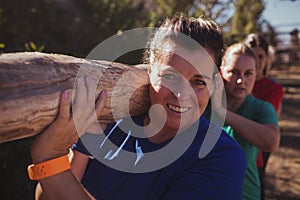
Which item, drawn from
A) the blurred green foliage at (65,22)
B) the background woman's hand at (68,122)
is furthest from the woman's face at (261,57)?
the background woman's hand at (68,122)

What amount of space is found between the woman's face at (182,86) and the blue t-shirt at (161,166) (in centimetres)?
6

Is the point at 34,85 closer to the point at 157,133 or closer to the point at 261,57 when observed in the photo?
the point at 157,133

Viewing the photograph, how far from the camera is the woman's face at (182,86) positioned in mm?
1442

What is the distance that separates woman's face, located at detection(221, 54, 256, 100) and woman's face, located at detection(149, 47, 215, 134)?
104 centimetres

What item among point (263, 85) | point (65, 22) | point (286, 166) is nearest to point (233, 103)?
point (263, 85)

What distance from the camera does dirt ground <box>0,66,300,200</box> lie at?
3.03 metres

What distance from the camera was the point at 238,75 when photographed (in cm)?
255

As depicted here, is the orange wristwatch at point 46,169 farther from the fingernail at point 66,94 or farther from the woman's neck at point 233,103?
the woman's neck at point 233,103

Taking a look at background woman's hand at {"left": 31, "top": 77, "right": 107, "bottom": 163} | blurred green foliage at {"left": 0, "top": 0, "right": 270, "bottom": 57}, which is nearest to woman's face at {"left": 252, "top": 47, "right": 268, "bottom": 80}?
blurred green foliage at {"left": 0, "top": 0, "right": 270, "bottom": 57}

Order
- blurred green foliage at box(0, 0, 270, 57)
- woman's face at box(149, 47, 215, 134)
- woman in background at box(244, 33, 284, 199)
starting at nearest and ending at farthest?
woman's face at box(149, 47, 215, 134)
woman in background at box(244, 33, 284, 199)
blurred green foliage at box(0, 0, 270, 57)

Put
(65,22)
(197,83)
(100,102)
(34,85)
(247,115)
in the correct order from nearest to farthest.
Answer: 1. (34,85)
2. (100,102)
3. (197,83)
4. (247,115)
5. (65,22)

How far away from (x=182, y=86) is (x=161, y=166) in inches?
12.7

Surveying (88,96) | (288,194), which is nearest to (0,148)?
(88,96)

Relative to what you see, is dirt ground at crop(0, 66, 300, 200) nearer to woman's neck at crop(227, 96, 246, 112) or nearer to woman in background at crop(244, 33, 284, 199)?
woman's neck at crop(227, 96, 246, 112)
